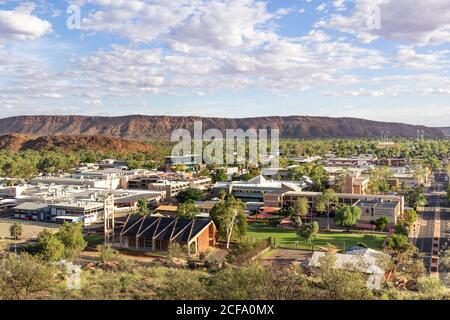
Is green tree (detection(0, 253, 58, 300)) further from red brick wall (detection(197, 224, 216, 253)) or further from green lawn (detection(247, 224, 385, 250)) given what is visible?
green lawn (detection(247, 224, 385, 250))

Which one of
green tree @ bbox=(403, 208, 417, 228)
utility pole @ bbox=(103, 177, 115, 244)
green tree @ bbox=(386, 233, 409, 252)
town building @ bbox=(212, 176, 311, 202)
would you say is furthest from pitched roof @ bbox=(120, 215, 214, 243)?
town building @ bbox=(212, 176, 311, 202)

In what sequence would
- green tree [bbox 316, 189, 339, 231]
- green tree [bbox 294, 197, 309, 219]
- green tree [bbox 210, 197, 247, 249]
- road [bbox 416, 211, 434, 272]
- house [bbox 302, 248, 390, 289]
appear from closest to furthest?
house [bbox 302, 248, 390, 289] < road [bbox 416, 211, 434, 272] < green tree [bbox 210, 197, 247, 249] < green tree [bbox 294, 197, 309, 219] < green tree [bbox 316, 189, 339, 231]

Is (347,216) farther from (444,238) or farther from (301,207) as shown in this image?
(444,238)

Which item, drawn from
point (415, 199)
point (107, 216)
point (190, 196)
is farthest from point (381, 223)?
point (107, 216)

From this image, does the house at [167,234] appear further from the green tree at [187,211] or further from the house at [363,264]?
the house at [363,264]

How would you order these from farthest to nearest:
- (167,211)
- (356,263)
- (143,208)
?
(167,211) < (143,208) < (356,263)

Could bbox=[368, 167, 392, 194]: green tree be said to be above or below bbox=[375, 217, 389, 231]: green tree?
above
